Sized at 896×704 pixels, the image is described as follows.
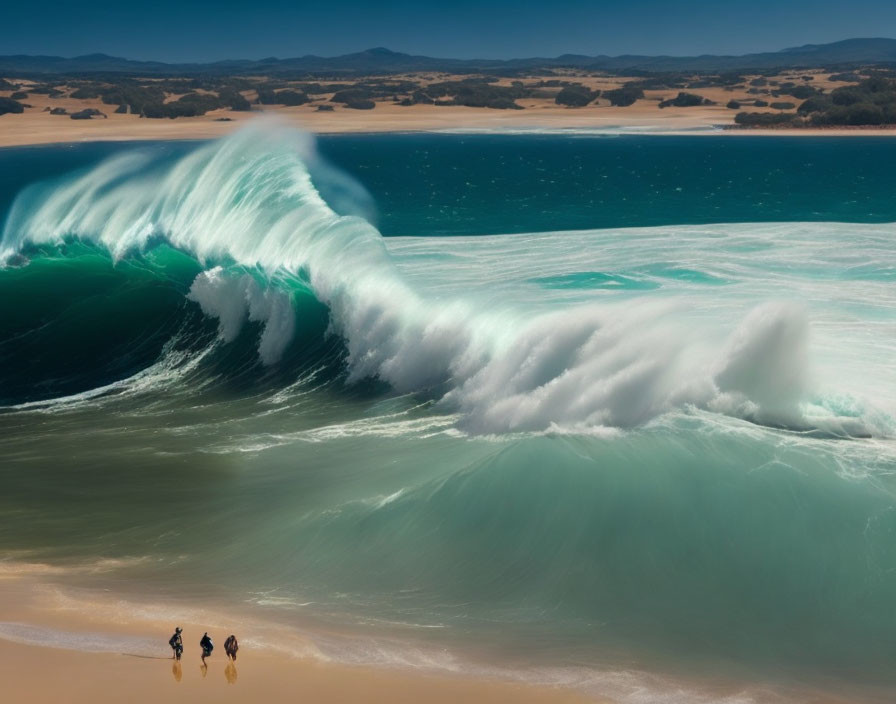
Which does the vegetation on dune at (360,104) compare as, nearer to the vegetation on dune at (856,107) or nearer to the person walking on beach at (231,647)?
the vegetation on dune at (856,107)

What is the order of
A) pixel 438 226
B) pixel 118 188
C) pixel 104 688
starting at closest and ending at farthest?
pixel 104 688 → pixel 118 188 → pixel 438 226

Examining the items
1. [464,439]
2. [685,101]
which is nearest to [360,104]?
[685,101]

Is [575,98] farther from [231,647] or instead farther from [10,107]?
[231,647]

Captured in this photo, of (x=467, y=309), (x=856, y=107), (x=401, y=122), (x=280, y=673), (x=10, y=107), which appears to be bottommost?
(x=401, y=122)

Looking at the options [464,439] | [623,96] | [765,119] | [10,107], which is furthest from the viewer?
[623,96]

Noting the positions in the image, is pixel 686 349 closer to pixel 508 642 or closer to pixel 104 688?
pixel 508 642

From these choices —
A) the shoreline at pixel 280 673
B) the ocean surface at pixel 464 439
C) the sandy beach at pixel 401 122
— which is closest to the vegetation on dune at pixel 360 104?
the sandy beach at pixel 401 122

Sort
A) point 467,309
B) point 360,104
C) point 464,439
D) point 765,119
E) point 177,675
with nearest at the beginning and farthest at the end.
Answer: point 177,675, point 464,439, point 467,309, point 765,119, point 360,104

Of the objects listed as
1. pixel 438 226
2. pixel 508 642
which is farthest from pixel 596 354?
pixel 438 226

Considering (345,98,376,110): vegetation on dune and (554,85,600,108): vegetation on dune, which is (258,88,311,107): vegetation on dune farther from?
(554,85,600,108): vegetation on dune

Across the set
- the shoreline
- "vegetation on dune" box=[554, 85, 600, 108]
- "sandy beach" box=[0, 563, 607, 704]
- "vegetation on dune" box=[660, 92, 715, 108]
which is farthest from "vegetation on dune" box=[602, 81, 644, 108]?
"sandy beach" box=[0, 563, 607, 704]
